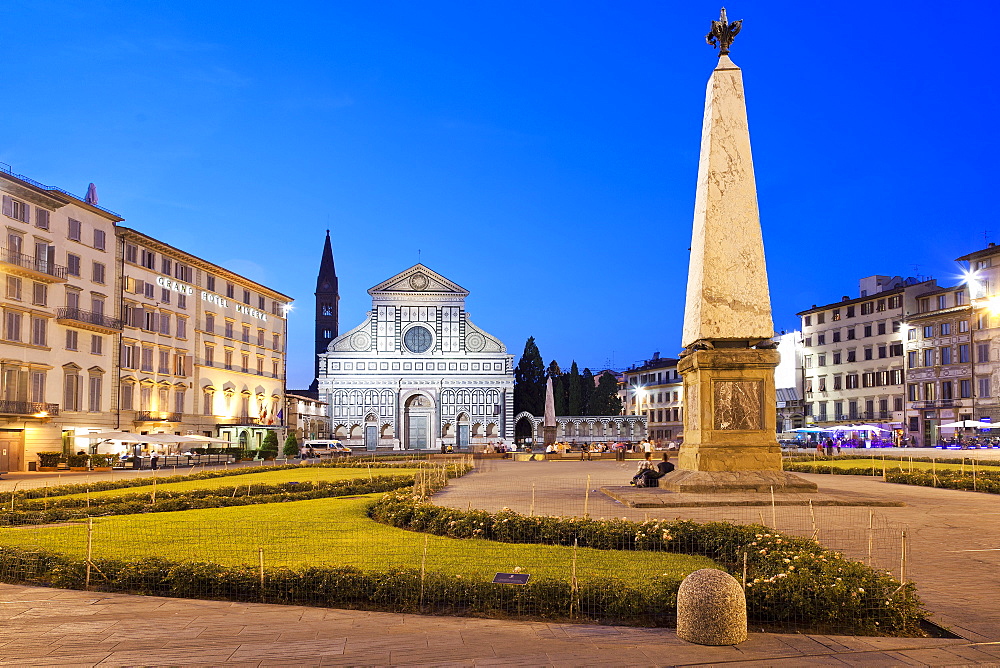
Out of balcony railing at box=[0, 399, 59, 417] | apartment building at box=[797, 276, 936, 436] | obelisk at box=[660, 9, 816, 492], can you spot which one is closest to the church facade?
apartment building at box=[797, 276, 936, 436]

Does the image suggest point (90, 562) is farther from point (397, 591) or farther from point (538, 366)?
point (538, 366)

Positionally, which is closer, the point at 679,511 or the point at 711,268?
the point at 679,511

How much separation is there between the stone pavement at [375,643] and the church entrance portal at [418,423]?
261ft

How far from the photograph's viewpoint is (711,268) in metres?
19.0

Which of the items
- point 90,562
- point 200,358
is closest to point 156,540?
point 90,562

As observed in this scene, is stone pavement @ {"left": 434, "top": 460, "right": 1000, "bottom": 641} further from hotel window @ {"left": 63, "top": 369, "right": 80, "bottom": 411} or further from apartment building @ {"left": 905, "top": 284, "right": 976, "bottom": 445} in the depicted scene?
apartment building @ {"left": 905, "top": 284, "right": 976, "bottom": 445}

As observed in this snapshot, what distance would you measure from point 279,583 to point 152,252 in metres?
53.3

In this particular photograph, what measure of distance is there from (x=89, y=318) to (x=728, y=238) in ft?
137

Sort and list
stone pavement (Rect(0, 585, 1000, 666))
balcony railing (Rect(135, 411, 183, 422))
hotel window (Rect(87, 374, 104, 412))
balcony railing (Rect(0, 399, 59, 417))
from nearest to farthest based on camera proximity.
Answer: stone pavement (Rect(0, 585, 1000, 666)) < balcony railing (Rect(0, 399, 59, 417)) < hotel window (Rect(87, 374, 104, 412)) < balcony railing (Rect(135, 411, 183, 422))

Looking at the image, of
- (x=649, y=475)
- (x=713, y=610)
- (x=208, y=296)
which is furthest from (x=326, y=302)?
(x=713, y=610)

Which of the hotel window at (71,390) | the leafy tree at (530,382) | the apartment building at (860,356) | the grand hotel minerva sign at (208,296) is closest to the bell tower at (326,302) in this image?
the leafy tree at (530,382)

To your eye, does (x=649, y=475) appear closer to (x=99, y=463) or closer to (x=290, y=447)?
(x=99, y=463)

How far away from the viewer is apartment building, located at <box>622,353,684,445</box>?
4198 inches

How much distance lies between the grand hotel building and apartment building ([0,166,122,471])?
0.06 m
